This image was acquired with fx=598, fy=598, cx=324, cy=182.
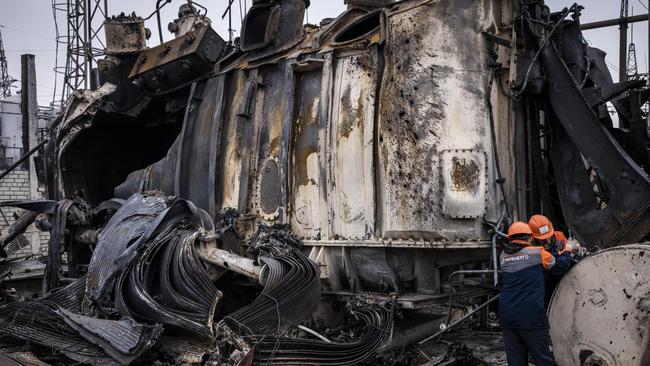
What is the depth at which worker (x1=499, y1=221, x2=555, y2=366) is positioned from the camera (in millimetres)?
3557

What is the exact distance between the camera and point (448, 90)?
→ 4.48 meters

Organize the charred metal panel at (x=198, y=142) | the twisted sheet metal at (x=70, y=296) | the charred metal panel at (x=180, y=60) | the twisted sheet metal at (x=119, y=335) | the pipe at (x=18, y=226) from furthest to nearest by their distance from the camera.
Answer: the pipe at (x=18, y=226), the charred metal panel at (x=180, y=60), the charred metal panel at (x=198, y=142), the twisted sheet metal at (x=70, y=296), the twisted sheet metal at (x=119, y=335)

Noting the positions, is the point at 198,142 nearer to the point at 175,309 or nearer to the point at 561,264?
the point at 175,309

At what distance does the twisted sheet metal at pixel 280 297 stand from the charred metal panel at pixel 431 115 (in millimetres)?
699

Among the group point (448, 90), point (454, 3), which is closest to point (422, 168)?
Answer: point (448, 90)

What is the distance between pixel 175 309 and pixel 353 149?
1869 mm

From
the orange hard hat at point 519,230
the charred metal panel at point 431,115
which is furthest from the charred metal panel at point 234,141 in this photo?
the orange hard hat at point 519,230

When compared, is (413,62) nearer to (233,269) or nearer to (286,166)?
→ (286,166)

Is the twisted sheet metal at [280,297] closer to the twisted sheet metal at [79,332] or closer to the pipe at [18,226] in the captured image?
the twisted sheet metal at [79,332]

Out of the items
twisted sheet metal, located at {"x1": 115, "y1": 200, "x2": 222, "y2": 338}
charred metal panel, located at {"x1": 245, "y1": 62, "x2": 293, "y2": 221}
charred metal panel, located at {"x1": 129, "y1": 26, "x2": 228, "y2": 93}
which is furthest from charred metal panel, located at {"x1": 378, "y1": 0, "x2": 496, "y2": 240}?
charred metal panel, located at {"x1": 129, "y1": 26, "x2": 228, "y2": 93}

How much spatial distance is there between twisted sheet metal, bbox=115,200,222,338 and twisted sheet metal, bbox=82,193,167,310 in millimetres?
179

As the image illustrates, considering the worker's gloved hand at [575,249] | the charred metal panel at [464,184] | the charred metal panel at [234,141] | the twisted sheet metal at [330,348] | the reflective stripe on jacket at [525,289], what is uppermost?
the charred metal panel at [234,141]

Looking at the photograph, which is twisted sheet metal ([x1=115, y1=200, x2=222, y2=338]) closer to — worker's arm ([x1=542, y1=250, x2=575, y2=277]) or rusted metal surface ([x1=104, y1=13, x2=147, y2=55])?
worker's arm ([x1=542, y1=250, x2=575, y2=277])

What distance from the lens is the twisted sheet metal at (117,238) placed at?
4.95 meters
